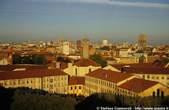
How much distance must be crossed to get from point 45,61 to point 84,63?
11.5 ft

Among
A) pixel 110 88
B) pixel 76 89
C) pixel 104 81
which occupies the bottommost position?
pixel 76 89

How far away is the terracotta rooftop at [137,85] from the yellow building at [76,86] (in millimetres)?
2482

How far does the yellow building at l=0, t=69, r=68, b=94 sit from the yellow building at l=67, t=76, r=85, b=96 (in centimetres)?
19

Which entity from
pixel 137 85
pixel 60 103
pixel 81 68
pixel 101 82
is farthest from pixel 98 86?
pixel 60 103

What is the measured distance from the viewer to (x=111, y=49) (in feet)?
76.4

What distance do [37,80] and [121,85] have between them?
114 inches

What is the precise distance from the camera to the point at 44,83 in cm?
1016

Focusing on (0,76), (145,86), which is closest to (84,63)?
(0,76)

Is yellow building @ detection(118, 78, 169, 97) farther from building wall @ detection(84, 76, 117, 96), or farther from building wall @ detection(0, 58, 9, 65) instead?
building wall @ detection(0, 58, 9, 65)

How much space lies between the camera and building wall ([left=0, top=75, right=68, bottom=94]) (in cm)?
941

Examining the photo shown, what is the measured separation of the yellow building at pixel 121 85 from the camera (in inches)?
303

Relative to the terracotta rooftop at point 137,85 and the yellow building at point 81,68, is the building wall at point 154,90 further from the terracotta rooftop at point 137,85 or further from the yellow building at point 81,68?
the yellow building at point 81,68

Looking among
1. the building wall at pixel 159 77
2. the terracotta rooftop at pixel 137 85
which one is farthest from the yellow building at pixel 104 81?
the building wall at pixel 159 77

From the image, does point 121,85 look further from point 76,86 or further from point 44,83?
point 44,83
